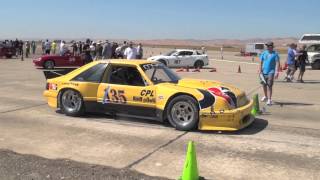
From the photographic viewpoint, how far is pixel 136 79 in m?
9.54

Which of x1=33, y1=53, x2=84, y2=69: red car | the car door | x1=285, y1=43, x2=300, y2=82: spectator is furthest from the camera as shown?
Result: x1=33, y1=53, x2=84, y2=69: red car

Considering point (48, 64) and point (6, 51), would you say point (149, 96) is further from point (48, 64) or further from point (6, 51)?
point (6, 51)

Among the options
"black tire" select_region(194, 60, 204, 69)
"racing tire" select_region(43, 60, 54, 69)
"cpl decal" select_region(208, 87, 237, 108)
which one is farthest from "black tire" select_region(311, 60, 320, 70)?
"cpl decal" select_region(208, 87, 237, 108)

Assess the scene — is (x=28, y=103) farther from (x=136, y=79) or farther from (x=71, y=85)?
(x=136, y=79)

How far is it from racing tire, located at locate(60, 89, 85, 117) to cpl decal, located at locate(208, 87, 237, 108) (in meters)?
2.88

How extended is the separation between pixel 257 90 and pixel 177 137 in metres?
8.33

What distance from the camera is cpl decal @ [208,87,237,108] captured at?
8.59 metres

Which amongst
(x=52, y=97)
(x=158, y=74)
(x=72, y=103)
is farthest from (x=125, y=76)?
(x=52, y=97)

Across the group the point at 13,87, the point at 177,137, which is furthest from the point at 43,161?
the point at 13,87

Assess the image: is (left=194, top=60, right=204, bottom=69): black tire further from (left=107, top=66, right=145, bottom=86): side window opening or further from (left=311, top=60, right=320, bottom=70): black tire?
(left=107, top=66, right=145, bottom=86): side window opening

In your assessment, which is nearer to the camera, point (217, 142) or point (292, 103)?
point (217, 142)

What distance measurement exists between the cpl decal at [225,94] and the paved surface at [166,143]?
0.56 metres

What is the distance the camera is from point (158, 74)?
31.7 feet

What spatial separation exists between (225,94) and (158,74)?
1.61 meters
